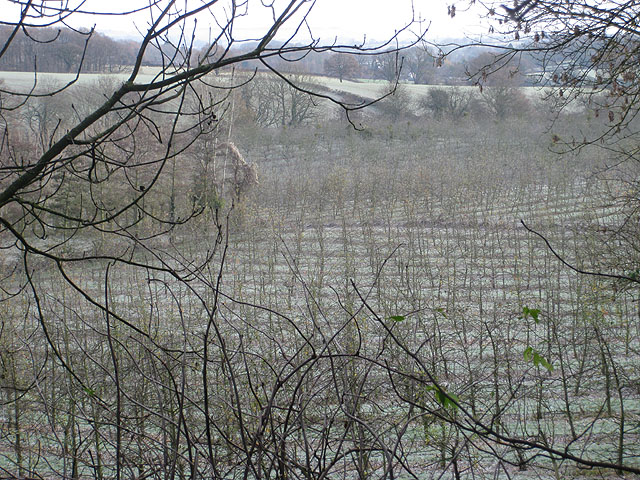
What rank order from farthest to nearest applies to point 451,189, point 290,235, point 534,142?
point 534,142 < point 451,189 < point 290,235

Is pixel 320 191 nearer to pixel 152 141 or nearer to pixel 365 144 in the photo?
pixel 152 141

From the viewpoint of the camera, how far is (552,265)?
967 cm

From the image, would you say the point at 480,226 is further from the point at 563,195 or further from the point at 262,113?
the point at 262,113

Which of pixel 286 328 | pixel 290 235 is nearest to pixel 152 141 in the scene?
pixel 290 235

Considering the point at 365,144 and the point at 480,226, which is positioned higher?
the point at 365,144

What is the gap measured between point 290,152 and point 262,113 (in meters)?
3.23

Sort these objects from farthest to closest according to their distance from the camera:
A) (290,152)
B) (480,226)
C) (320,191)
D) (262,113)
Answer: (262,113) < (290,152) < (320,191) < (480,226)

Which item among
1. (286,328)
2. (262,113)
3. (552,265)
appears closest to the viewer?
(286,328)

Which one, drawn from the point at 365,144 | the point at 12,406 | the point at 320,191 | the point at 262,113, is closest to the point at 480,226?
the point at 320,191

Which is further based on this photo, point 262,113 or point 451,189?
point 262,113

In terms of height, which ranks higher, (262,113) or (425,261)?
(262,113)

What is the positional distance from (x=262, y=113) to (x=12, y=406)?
74.3 feet

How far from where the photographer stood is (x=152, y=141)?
13.6m

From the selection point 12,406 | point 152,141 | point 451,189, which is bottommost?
point 12,406
